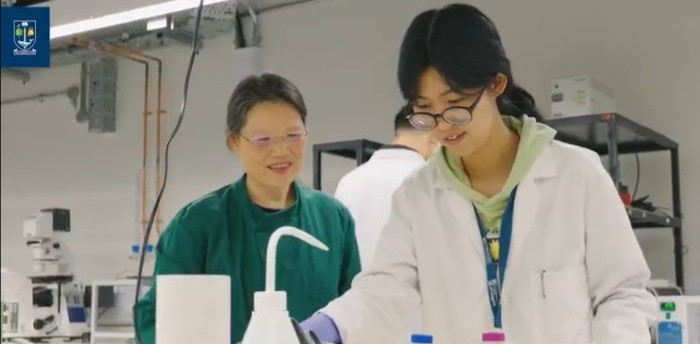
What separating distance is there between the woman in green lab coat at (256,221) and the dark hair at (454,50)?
0.29m

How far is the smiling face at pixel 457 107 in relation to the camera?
1.26m

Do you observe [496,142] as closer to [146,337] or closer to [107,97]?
[146,337]

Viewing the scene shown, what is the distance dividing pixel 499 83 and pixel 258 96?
443 mm

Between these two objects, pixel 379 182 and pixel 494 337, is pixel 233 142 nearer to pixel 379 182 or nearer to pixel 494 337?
pixel 494 337

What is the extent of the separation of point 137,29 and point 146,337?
4087mm

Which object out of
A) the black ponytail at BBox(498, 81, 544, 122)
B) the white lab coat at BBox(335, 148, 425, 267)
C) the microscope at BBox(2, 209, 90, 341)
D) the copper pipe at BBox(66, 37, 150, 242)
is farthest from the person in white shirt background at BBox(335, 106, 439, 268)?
the copper pipe at BBox(66, 37, 150, 242)

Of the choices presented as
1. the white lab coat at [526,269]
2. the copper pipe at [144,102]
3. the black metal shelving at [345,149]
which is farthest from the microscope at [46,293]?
the white lab coat at [526,269]

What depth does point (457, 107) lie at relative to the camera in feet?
4.13

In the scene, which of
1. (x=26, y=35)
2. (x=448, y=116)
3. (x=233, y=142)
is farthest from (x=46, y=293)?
(x=448, y=116)

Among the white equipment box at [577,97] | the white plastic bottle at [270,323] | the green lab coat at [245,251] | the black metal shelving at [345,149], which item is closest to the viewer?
the white plastic bottle at [270,323]

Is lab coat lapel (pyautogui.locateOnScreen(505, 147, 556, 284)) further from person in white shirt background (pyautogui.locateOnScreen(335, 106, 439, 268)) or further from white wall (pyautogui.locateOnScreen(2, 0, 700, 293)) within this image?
white wall (pyautogui.locateOnScreen(2, 0, 700, 293))

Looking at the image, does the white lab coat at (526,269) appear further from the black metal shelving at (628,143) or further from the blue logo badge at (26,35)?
the black metal shelving at (628,143)

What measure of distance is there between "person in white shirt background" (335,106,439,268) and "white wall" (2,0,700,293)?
1488 millimetres

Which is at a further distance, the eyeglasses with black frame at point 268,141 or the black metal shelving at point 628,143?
the black metal shelving at point 628,143
